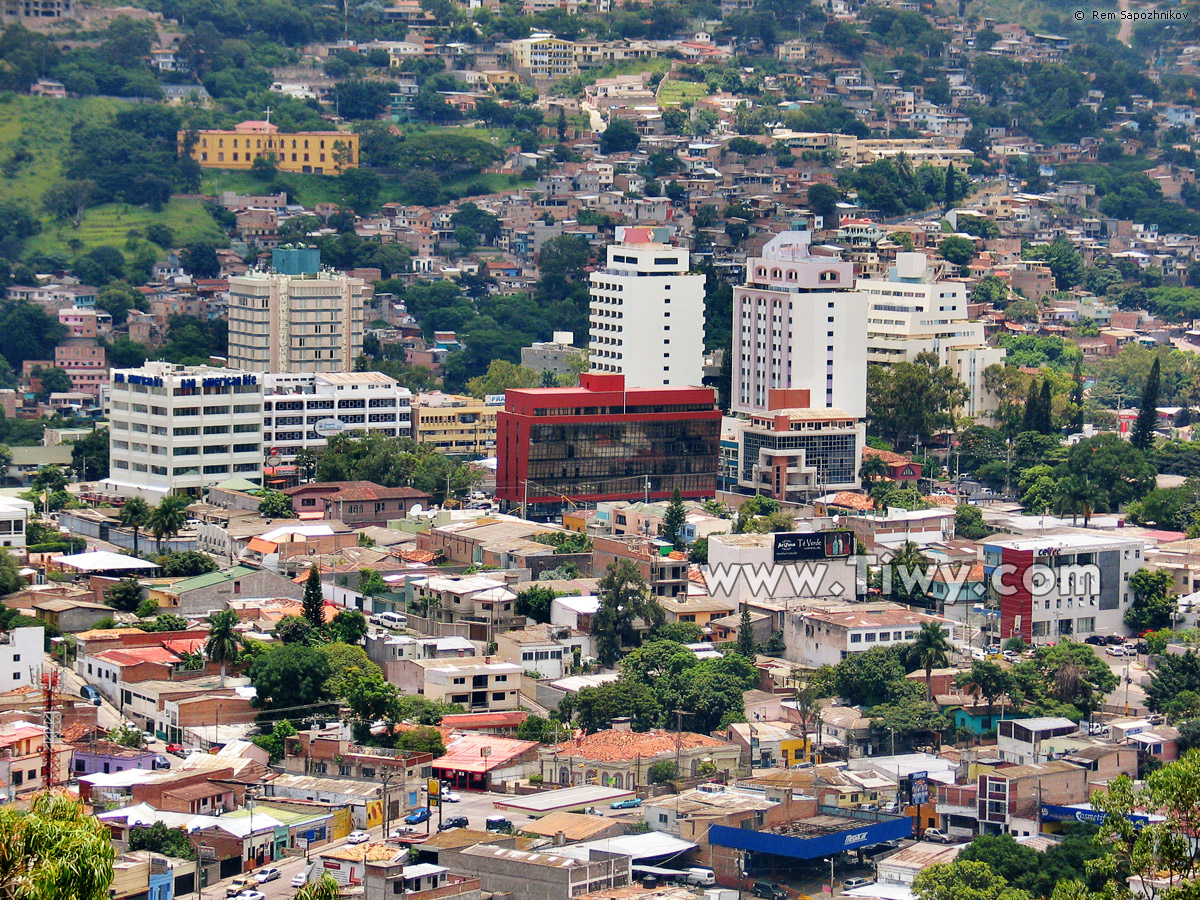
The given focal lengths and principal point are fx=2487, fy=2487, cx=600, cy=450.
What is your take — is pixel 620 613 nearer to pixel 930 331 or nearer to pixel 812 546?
pixel 812 546

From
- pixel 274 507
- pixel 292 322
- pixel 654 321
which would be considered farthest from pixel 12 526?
pixel 654 321

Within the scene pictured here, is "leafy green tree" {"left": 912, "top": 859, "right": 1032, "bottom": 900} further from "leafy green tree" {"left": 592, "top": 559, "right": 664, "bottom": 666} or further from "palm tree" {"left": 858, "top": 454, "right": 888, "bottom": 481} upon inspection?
"palm tree" {"left": 858, "top": 454, "right": 888, "bottom": 481}

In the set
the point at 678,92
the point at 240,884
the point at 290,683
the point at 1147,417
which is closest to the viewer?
the point at 240,884

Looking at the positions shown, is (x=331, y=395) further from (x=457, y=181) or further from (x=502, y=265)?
(x=457, y=181)

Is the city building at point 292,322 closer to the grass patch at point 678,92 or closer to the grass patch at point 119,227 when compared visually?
the grass patch at point 119,227

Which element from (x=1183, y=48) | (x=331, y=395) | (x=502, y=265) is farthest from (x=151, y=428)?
(x=1183, y=48)

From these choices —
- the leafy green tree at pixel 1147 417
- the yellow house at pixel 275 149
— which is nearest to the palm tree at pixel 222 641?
the leafy green tree at pixel 1147 417

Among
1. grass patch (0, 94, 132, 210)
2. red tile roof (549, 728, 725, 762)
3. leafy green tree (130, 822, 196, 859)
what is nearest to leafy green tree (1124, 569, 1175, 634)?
red tile roof (549, 728, 725, 762)
